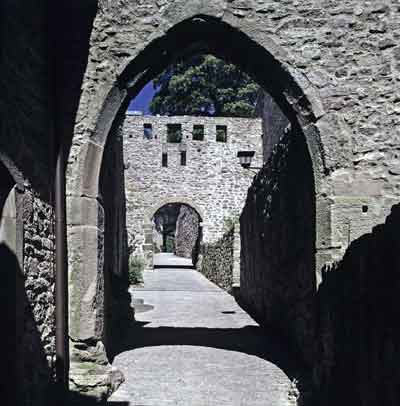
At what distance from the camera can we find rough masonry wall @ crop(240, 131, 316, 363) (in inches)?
181

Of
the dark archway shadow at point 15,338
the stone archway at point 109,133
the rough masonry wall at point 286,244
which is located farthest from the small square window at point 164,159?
the dark archway shadow at point 15,338

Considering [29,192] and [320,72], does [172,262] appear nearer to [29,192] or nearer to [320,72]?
[320,72]

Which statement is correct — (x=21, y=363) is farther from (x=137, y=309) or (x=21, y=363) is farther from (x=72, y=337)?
(x=137, y=309)

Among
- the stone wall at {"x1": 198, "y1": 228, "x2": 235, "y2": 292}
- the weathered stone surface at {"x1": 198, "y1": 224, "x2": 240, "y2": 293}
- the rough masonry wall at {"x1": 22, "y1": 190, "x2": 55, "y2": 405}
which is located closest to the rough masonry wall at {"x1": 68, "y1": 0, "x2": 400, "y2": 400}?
the rough masonry wall at {"x1": 22, "y1": 190, "x2": 55, "y2": 405}

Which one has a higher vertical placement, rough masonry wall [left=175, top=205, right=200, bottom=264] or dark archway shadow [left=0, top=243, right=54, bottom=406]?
dark archway shadow [left=0, top=243, right=54, bottom=406]

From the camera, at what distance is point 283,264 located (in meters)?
5.85

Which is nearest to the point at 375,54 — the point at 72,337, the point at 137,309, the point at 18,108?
the point at 18,108

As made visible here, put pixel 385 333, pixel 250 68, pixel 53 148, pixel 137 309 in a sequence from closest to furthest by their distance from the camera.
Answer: pixel 385 333 → pixel 53 148 → pixel 250 68 → pixel 137 309


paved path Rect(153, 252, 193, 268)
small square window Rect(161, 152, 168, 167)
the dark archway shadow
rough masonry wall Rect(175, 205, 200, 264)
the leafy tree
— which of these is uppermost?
the leafy tree

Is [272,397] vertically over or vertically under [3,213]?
under

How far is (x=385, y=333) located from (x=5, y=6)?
2.90 meters

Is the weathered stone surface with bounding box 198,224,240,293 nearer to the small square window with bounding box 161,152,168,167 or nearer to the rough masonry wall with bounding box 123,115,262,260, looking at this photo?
the rough masonry wall with bounding box 123,115,262,260

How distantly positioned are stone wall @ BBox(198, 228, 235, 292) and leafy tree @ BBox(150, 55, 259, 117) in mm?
10725

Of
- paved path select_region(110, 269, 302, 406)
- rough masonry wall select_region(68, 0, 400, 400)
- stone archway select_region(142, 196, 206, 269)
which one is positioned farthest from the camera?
stone archway select_region(142, 196, 206, 269)
